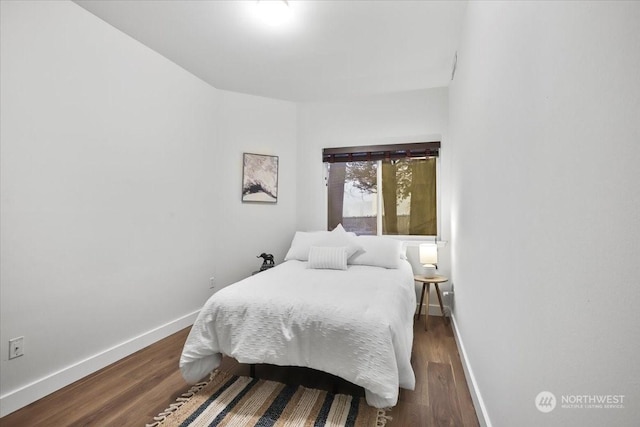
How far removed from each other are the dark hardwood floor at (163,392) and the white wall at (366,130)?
1.59 metres

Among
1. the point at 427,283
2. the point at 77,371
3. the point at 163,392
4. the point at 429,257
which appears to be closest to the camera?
the point at 163,392

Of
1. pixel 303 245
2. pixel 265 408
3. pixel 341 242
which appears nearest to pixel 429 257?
pixel 341 242

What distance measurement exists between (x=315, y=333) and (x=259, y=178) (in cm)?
254

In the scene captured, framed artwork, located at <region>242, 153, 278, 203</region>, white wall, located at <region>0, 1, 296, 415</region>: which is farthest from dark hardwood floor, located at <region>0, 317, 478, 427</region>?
framed artwork, located at <region>242, 153, 278, 203</region>

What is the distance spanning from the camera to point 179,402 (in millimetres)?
1834

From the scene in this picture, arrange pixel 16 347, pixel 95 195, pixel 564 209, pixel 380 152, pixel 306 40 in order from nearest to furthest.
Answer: pixel 564 209 → pixel 16 347 → pixel 95 195 → pixel 306 40 → pixel 380 152

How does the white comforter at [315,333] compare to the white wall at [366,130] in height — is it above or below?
below

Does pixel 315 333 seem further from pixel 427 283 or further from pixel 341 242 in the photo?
pixel 427 283

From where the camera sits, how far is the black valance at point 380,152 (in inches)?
145

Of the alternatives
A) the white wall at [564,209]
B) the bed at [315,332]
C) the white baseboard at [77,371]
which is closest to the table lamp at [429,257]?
the bed at [315,332]

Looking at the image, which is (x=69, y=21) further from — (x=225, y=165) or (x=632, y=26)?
(x=632, y=26)

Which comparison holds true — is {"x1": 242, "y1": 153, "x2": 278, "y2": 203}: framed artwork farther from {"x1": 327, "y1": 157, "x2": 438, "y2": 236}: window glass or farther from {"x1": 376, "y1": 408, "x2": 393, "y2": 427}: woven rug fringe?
{"x1": 376, "y1": 408, "x2": 393, "y2": 427}: woven rug fringe

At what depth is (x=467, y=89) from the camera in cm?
216

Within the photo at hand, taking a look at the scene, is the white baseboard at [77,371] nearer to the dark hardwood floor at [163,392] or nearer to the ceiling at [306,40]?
the dark hardwood floor at [163,392]
